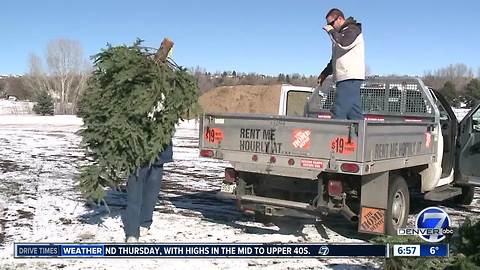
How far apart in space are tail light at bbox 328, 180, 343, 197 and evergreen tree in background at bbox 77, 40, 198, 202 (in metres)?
1.89

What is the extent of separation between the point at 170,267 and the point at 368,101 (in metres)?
4.53

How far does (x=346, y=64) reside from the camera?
24.2 ft

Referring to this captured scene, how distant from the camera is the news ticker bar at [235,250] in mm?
4105

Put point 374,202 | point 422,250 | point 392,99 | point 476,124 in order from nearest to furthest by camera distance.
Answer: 1. point 422,250
2. point 374,202
3. point 476,124
4. point 392,99

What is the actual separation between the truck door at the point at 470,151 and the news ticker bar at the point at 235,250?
15.4 feet

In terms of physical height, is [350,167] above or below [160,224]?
above

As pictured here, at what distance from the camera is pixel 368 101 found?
29.5 ft

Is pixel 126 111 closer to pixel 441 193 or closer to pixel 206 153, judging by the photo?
pixel 206 153

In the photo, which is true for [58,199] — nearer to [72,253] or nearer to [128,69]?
[128,69]

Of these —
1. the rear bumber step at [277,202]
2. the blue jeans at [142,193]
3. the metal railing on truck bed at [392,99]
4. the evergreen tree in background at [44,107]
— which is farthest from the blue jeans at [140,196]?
the evergreen tree in background at [44,107]

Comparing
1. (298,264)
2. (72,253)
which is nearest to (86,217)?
(298,264)

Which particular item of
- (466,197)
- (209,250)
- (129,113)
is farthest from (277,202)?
(466,197)

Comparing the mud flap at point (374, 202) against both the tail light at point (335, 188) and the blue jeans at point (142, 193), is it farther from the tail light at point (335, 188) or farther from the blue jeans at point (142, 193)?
the blue jeans at point (142, 193)

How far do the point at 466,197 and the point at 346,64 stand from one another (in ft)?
14.1
